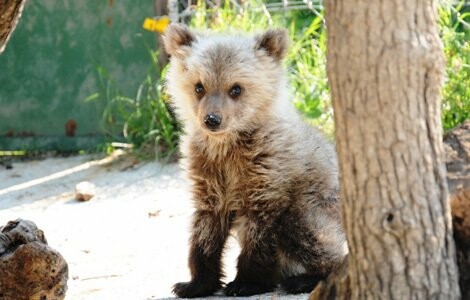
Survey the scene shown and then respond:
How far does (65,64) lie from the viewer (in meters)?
9.35

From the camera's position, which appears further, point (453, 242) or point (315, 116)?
point (315, 116)

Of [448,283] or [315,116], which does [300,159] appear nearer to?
[448,283]

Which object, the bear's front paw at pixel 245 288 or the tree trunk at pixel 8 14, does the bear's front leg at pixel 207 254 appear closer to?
the bear's front paw at pixel 245 288

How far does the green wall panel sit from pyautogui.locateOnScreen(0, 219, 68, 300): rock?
199 inches

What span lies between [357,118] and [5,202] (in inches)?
208

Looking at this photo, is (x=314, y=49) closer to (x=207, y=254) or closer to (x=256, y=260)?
(x=207, y=254)

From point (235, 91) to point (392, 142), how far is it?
2.33m

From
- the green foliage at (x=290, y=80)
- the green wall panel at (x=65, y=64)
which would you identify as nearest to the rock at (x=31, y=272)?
the green foliage at (x=290, y=80)

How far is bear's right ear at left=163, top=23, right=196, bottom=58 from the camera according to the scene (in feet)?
18.2

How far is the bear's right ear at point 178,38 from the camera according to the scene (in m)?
5.56

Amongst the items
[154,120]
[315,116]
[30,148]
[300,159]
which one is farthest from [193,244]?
[30,148]

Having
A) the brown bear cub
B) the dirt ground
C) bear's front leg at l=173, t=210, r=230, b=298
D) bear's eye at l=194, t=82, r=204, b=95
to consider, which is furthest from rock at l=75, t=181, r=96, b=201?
bear's front leg at l=173, t=210, r=230, b=298

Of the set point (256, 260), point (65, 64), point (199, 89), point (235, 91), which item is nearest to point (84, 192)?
point (65, 64)

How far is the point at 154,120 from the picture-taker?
8539mm
